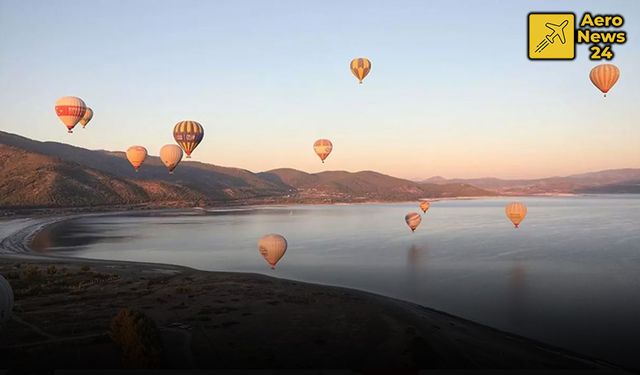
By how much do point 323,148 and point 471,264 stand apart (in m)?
39.4

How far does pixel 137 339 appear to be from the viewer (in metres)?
15.7

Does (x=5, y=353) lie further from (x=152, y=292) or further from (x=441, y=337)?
(x=441, y=337)

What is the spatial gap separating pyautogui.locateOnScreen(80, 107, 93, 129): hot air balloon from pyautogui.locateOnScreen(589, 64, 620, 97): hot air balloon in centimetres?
6195

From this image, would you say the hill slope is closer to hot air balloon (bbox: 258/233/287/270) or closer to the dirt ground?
hot air balloon (bbox: 258/233/287/270)

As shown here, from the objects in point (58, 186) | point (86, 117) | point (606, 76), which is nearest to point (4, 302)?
point (606, 76)

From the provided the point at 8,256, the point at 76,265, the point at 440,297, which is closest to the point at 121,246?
the point at 8,256

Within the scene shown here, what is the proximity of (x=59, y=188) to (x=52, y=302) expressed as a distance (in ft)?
430

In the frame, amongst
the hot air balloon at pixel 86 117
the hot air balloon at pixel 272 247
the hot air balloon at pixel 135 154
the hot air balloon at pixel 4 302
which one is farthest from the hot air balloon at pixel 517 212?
the hot air balloon at pixel 4 302

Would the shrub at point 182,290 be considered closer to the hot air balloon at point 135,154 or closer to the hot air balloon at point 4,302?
the hot air balloon at point 4,302

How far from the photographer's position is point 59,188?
13975 centimetres

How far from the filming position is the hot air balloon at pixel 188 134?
205 feet

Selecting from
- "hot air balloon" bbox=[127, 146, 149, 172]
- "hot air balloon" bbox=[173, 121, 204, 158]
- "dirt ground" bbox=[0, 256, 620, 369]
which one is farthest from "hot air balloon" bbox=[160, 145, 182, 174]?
"dirt ground" bbox=[0, 256, 620, 369]

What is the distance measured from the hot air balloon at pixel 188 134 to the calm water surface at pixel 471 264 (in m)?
13.0

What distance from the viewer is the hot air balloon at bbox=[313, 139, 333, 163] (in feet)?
265
